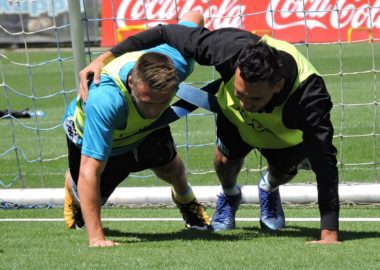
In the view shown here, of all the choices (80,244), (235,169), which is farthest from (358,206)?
(80,244)

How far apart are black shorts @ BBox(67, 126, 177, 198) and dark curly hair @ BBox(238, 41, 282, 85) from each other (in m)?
1.30

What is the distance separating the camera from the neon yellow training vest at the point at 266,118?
5.35m

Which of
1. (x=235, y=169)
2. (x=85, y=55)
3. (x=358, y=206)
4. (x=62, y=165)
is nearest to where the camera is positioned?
(x=235, y=169)

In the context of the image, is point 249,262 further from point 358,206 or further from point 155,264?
point 358,206

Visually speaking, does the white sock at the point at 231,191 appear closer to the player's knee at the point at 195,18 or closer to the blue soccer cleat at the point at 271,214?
the blue soccer cleat at the point at 271,214

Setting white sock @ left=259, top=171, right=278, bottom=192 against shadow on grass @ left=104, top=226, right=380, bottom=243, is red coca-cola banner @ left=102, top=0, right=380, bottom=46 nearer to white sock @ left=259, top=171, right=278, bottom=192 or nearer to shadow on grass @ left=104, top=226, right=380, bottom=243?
white sock @ left=259, top=171, right=278, bottom=192

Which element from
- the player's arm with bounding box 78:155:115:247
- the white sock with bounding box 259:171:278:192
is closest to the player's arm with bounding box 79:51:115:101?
the player's arm with bounding box 78:155:115:247

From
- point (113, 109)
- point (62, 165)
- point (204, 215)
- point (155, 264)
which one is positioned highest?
point (113, 109)

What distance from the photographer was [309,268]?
452 cm

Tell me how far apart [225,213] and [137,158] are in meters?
0.72

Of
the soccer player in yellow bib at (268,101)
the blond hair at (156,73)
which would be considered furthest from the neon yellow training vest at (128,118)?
the blond hair at (156,73)

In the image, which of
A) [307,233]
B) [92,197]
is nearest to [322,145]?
[307,233]

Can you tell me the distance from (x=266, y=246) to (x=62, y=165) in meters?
5.23

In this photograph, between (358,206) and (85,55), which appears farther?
(85,55)
